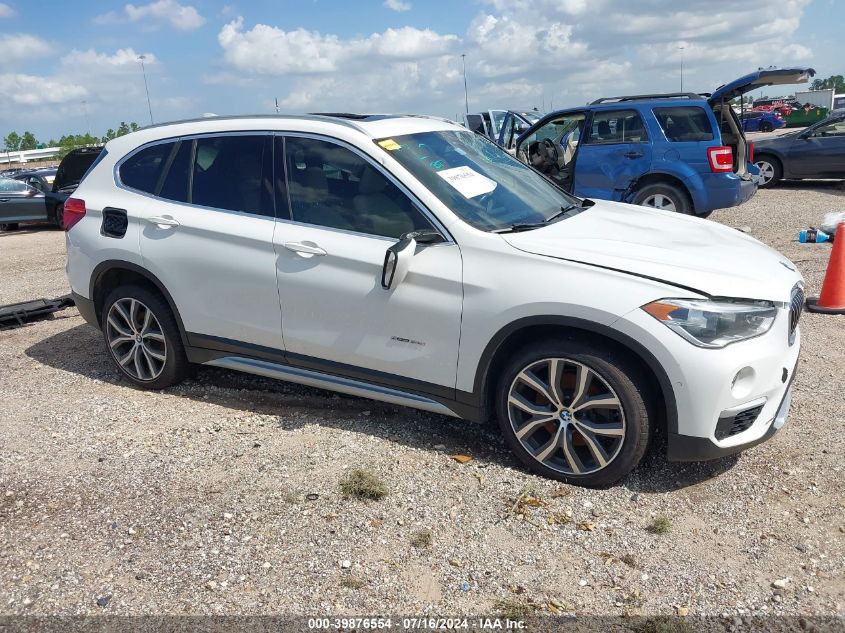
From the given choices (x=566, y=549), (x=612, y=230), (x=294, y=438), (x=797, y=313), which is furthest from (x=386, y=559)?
(x=797, y=313)

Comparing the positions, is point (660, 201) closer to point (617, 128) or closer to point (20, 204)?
point (617, 128)

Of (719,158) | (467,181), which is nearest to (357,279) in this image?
(467,181)

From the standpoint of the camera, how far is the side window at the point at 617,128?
984cm

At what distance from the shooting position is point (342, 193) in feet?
13.9

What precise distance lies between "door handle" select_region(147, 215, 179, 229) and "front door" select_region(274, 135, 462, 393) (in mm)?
863

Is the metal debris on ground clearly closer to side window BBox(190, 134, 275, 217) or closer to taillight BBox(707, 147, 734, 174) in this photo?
side window BBox(190, 134, 275, 217)

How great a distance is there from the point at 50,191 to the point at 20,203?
637mm

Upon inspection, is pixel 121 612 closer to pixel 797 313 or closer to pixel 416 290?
pixel 416 290

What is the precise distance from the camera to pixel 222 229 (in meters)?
4.55

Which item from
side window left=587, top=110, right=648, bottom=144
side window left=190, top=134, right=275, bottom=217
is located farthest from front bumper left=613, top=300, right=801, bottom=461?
side window left=587, top=110, right=648, bottom=144

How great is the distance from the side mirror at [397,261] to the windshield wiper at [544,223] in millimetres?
480

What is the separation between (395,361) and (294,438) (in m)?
0.86

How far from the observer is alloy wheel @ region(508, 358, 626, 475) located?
3574 millimetres

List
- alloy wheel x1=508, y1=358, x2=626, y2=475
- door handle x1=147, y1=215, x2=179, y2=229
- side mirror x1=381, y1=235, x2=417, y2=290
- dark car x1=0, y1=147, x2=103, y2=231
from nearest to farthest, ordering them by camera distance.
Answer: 1. alloy wheel x1=508, y1=358, x2=626, y2=475
2. side mirror x1=381, y1=235, x2=417, y2=290
3. door handle x1=147, y1=215, x2=179, y2=229
4. dark car x1=0, y1=147, x2=103, y2=231
